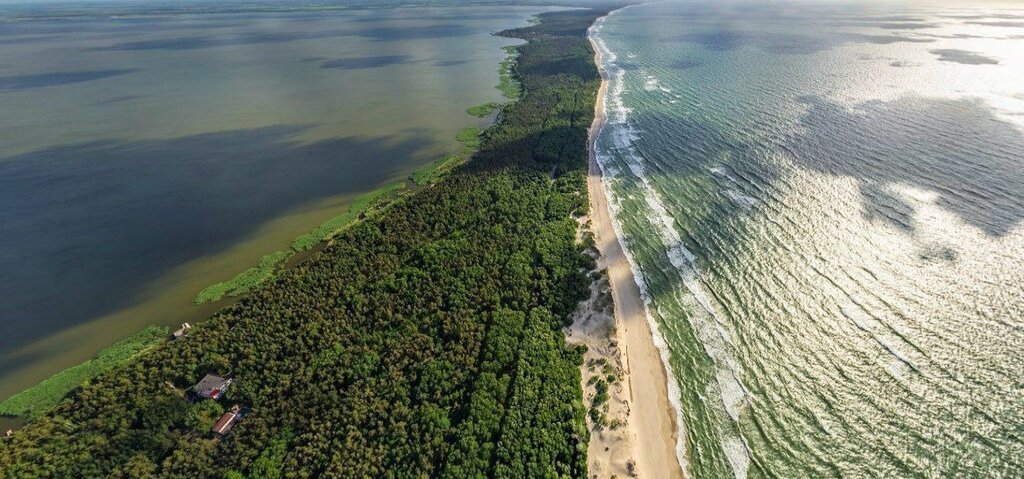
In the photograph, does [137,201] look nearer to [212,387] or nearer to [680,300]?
[212,387]

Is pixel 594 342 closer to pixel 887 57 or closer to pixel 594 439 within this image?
pixel 594 439

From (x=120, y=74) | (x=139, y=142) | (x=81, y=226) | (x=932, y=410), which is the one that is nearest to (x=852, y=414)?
(x=932, y=410)

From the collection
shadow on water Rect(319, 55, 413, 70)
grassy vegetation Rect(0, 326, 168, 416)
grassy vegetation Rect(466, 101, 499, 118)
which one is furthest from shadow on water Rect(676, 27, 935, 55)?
grassy vegetation Rect(0, 326, 168, 416)

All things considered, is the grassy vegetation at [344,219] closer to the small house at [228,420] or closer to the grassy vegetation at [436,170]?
the grassy vegetation at [436,170]

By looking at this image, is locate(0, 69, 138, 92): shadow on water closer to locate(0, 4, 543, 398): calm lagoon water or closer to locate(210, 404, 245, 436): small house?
locate(0, 4, 543, 398): calm lagoon water

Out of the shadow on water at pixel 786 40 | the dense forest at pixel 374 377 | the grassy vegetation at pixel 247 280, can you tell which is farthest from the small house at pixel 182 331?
the shadow on water at pixel 786 40

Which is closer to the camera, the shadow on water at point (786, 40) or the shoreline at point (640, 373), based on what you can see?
the shoreline at point (640, 373)
